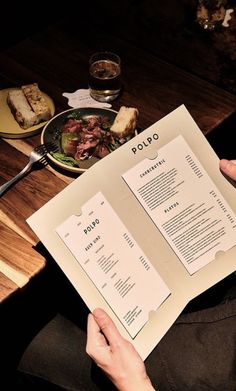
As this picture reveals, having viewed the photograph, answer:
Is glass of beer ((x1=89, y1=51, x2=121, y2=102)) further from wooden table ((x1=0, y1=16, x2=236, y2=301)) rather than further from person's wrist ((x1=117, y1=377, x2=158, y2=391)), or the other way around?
person's wrist ((x1=117, y1=377, x2=158, y2=391))

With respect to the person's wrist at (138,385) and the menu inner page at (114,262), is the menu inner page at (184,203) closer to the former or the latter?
the menu inner page at (114,262)

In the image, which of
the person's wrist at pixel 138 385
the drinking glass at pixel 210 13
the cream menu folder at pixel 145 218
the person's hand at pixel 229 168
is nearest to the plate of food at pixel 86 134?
the cream menu folder at pixel 145 218

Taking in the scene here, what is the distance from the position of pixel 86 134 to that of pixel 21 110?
0.27 metres

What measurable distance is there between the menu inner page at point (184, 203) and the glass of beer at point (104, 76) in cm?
56

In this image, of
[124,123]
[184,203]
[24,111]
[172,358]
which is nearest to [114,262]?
[184,203]

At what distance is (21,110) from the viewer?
165 cm

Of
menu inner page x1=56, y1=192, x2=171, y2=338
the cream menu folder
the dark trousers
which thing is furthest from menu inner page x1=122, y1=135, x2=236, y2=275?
the dark trousers

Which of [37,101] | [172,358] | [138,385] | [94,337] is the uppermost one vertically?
[37,101]

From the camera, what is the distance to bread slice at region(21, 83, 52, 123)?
5.46 feet

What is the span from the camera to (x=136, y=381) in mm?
1249

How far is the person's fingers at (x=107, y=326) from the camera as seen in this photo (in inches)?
48.6

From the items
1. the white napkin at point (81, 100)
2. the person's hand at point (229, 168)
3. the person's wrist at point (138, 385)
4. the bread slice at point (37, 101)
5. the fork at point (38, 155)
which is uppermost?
the bread slice at point (37, 101)

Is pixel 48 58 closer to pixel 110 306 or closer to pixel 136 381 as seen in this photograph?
pixel 110 306

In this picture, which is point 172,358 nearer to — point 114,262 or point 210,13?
point 114,262
